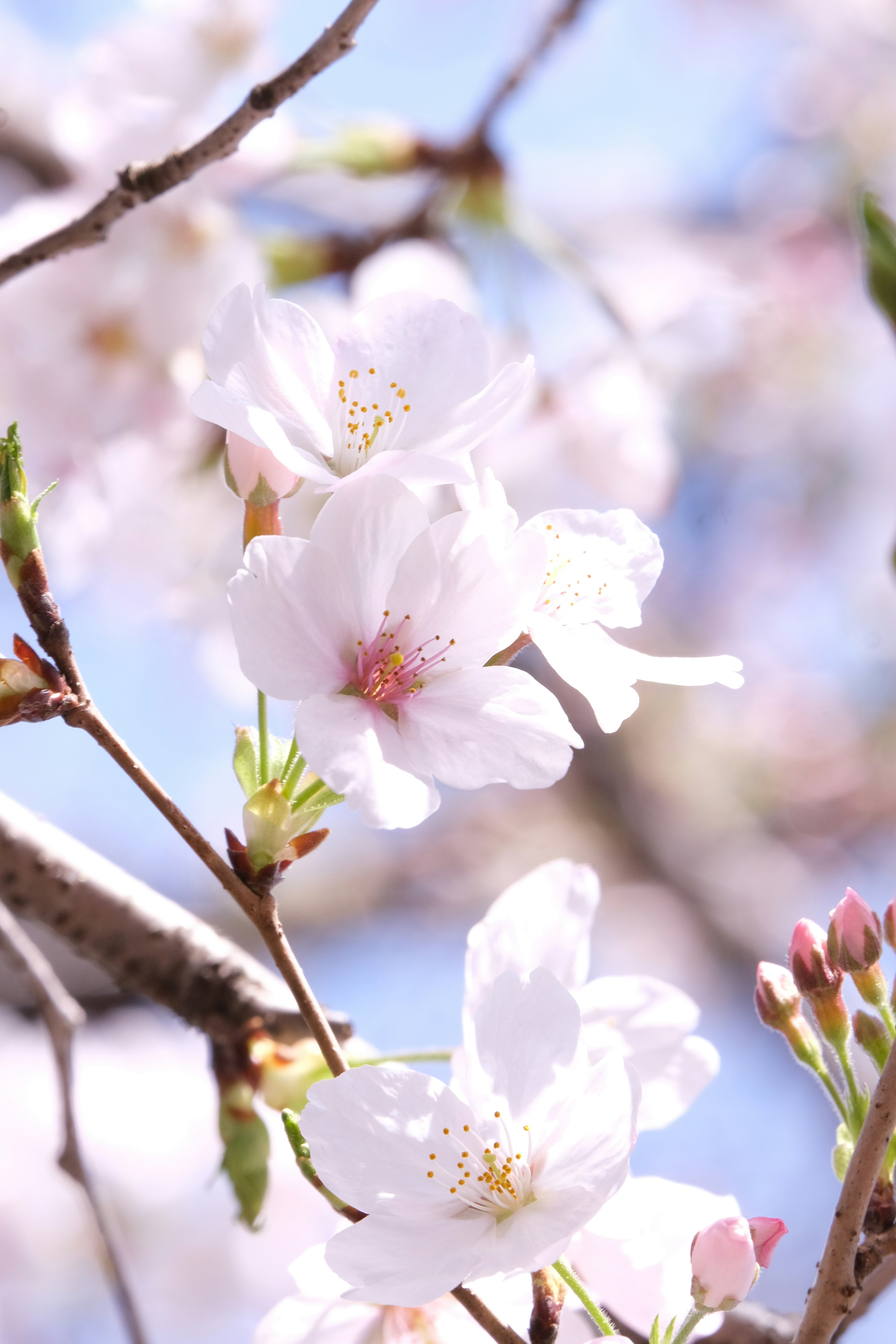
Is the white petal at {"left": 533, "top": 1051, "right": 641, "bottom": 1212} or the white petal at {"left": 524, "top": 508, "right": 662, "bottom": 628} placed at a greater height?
the white petal at {"left": 524, "top": 508, "right": 662, "bottom": 628}

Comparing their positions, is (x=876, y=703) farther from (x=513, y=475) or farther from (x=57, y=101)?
(x=57, y=101)

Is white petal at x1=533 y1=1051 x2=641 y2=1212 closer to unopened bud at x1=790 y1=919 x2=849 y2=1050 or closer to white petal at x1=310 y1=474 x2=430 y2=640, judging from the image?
unopened bud at x1=790 y1=919 x2=849 y2=1050

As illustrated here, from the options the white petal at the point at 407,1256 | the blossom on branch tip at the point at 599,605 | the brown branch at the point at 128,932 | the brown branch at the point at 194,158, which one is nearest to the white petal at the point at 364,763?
the blossom on branch tip at the point at 599,605

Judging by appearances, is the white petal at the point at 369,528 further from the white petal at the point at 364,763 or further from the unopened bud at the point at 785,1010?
the unopened bud at the point at 785,1010

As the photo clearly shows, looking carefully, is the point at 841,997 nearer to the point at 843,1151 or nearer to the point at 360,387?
the point at 843,1151

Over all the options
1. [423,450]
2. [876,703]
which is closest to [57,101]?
[423,450]

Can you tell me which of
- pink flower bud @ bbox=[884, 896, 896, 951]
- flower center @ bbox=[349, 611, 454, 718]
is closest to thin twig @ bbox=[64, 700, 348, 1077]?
flower center @ bbox=[349, 611, 454, 718]
